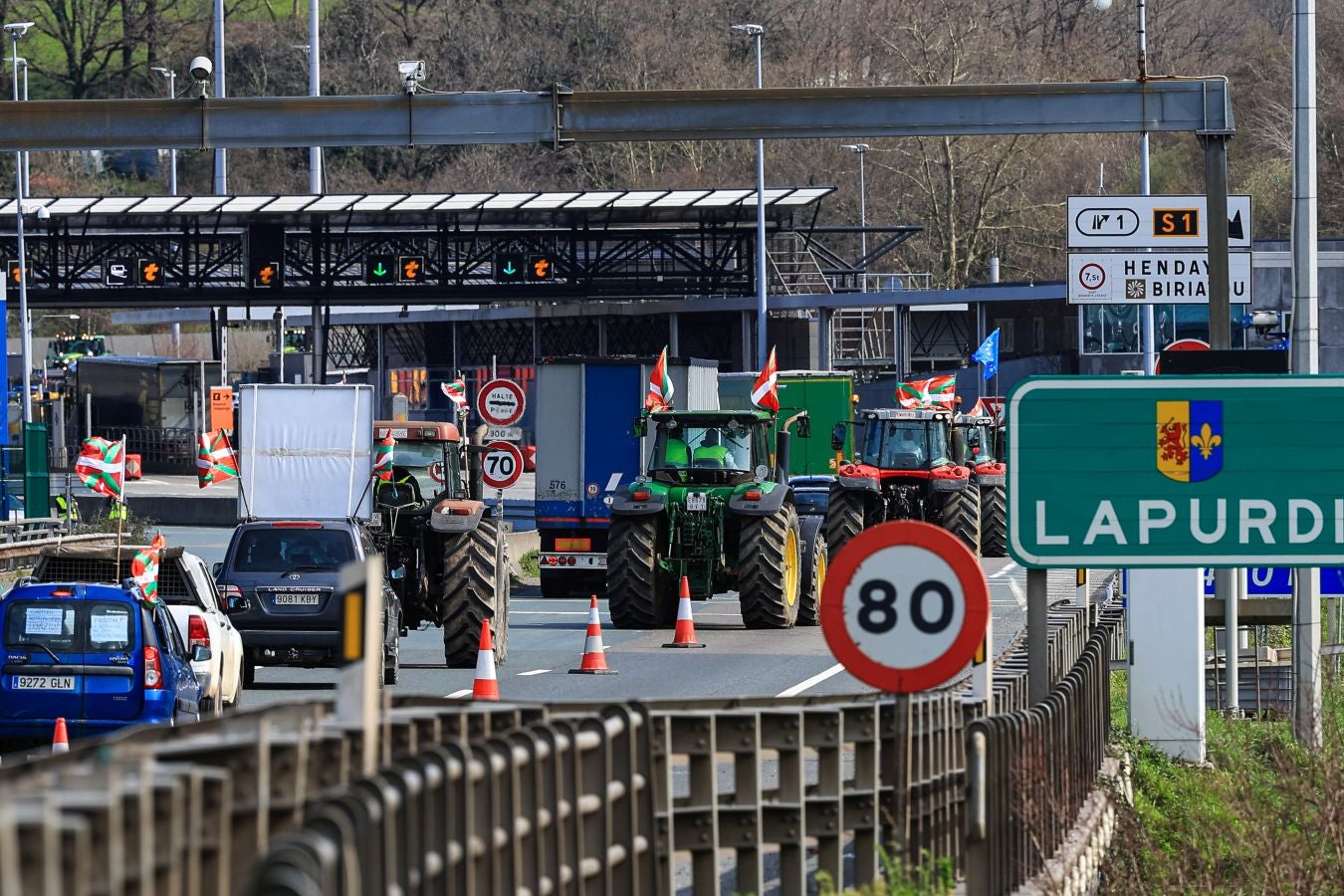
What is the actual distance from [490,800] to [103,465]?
23194 millimetres

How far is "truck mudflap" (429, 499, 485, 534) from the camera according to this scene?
21234 millimetres

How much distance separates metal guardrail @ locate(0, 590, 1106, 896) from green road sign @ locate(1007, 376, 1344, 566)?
2129mm

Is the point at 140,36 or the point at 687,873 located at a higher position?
the point at 140,36

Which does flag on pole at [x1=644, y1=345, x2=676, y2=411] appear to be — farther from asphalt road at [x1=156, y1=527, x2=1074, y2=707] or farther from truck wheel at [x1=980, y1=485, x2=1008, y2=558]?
truck wheel at [x1=980, y1=485, x2=1008, y2=558]

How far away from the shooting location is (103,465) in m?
28.7

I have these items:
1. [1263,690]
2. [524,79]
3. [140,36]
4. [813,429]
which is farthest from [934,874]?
[140,36]

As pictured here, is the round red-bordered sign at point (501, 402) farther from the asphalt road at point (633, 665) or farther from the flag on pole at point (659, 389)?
the flag on pole at point (659, 389)

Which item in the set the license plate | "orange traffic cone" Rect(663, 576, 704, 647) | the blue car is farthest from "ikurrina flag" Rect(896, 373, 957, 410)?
the blue car

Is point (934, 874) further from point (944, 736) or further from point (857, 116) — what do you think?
point (857, 116)

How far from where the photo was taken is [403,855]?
230 inches

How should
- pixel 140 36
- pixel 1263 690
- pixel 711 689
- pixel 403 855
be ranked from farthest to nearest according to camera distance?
pixel 140 36 → pixel 1263 690 → pixel 711 689 → pixel 403 855

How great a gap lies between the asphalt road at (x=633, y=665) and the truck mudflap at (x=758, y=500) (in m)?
1.38

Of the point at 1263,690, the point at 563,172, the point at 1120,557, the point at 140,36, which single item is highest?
the point at 140,36

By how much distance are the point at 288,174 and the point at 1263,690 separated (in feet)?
314
